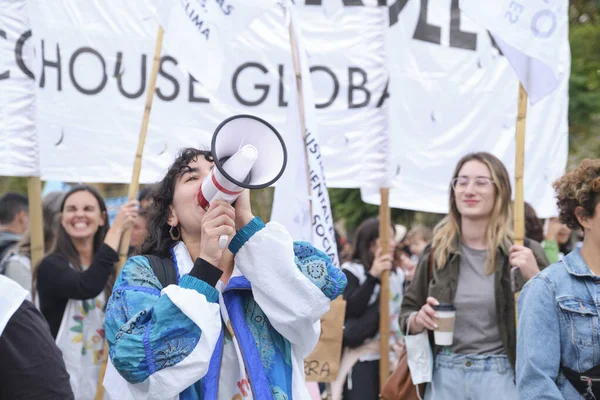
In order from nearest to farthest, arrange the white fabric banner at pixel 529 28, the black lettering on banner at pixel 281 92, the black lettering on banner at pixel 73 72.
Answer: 1. the white fabric banner at pixel 529 28
2. the black lettering on banner at pixel 73 72
3. the black lettering on banner at pixel 281 92

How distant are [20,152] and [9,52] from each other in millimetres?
555

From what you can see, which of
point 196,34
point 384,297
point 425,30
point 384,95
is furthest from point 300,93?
point 425,30

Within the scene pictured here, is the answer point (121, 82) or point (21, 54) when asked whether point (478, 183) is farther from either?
point (21, 54)

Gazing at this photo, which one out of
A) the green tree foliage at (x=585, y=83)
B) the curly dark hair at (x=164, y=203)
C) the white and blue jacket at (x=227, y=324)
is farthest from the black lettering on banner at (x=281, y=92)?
the green tree foliage at (x=585, y=83)

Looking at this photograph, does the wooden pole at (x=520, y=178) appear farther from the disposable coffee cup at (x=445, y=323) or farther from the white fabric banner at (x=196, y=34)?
the white fabric banner at (x=196, y=34)

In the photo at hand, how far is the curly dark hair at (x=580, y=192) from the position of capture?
3.27 m

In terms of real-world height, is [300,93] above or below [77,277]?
above

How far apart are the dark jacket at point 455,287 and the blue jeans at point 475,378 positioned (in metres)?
0.07

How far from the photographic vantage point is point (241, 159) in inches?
92.4

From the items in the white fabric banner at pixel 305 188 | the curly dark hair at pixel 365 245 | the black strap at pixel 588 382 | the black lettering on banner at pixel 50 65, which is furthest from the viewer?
the curly dark hair at pixel 365 245

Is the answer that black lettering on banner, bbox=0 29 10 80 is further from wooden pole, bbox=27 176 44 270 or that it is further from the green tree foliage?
the green tree foliage

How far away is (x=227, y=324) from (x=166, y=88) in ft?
9.82

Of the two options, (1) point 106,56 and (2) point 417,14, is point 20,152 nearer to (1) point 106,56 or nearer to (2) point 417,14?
(1) point 106,56

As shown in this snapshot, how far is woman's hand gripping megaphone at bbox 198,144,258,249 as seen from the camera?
7.70 feet
